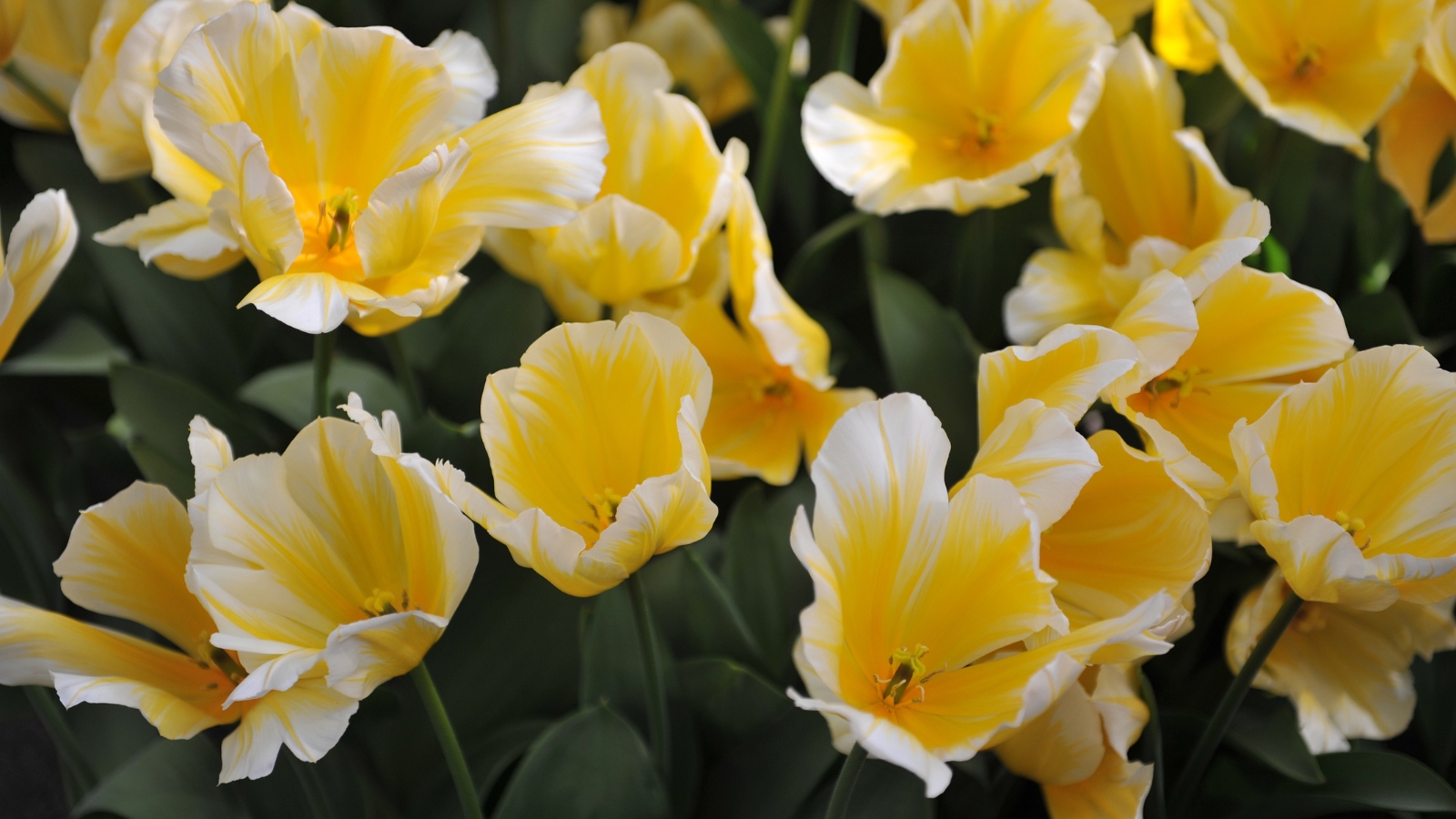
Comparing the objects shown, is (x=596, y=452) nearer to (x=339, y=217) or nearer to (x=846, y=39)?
(x=339, y=217)

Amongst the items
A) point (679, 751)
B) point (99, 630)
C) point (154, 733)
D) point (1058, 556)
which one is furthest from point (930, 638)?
point (154, 733)

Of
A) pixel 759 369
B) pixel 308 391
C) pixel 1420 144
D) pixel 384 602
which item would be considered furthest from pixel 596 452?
pixel 1420 144

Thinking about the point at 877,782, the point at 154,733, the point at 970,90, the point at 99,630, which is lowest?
the point at 154,733

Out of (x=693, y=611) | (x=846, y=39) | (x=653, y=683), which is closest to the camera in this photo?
(x=653, y=683)

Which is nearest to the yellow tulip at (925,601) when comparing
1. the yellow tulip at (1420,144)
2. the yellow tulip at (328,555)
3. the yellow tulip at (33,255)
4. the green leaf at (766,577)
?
the yellow tulip at (328,555)

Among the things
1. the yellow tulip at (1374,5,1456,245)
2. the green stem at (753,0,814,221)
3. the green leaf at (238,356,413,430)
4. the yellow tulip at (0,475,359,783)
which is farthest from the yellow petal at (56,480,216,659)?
the yellow tulip at (1374,5,1456,245)

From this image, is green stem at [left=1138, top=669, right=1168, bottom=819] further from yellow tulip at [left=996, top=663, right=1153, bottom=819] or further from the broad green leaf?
the broad green leaf

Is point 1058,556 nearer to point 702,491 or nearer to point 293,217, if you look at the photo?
point 702,491
